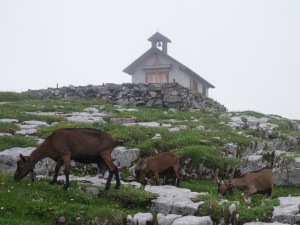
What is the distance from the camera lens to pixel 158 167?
18375mm

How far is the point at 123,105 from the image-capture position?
3944cm

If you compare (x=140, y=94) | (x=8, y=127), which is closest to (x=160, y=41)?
(x=140, y=94)

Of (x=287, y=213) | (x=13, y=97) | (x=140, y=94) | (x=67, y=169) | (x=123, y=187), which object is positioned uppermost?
(x=140, y=94)

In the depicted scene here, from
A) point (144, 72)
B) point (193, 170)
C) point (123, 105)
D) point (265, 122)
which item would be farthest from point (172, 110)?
point (144, 72)

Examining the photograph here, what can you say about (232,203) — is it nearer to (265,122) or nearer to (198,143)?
(198,143)

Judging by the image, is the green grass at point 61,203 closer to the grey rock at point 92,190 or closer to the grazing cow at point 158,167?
the grey rock at point 92,190

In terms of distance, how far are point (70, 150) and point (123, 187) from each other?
2648 mm

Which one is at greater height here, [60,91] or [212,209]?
[60,91]

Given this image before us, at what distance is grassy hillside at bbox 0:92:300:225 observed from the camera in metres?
13.0

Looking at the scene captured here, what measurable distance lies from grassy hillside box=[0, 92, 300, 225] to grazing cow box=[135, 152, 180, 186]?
3.62ft

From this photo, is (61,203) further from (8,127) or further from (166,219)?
(8,127)

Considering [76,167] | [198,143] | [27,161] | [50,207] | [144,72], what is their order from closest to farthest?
[50,207] < [27,161] < [76,167] < [198,143] < [144,72]

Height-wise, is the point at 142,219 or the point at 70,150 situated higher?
the point at 70,150

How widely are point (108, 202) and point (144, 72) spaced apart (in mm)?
46164
